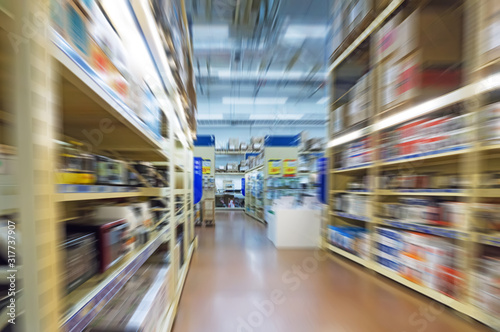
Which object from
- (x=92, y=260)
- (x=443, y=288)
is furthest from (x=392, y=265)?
(x=92, y=260)

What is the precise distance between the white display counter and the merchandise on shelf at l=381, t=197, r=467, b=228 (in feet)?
4.15

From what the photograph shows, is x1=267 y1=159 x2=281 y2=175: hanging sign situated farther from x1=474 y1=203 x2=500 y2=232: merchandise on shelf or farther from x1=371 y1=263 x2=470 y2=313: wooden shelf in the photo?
x1=474 y1=203 x2=500 y2=232: merchandise on shelf

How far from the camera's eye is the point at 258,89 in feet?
17.9

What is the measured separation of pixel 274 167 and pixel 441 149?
3.97m

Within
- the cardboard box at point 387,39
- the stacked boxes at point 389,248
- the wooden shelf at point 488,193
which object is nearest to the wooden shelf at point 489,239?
the wooden shelf at point 488,193

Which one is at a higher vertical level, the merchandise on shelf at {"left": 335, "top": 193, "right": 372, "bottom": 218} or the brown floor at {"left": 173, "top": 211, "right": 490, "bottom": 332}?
the merchandise on shelf at {"left": 335, "top": 193, "right": 372, "bottom": 218}

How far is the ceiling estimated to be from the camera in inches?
119

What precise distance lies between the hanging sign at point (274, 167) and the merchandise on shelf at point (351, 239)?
8.37 feet

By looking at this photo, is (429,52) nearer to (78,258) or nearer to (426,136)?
(426,136)

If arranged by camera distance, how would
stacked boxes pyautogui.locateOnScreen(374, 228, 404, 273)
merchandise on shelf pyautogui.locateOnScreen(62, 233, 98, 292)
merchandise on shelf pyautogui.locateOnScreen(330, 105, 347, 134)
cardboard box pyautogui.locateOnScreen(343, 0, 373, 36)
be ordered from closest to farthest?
merchandise on shelf pyautogui.locateOnScreen(62, 233, 98, 292), stacked boxes pyautogui.locateOnScreen(374, 228, 404, 273), cardboard box pyautogui.locateOnScreen(343, 0, 373, 36), merchandise on shelf pyautogui.locateOnScreen(330, 105, 347, 134)

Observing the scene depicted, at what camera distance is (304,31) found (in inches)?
136

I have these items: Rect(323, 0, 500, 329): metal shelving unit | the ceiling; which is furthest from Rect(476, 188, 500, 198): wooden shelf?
the ceiling

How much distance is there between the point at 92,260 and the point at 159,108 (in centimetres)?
97

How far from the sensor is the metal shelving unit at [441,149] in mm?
1397
